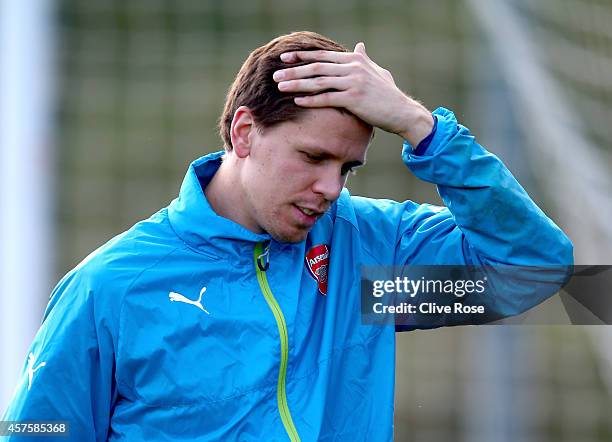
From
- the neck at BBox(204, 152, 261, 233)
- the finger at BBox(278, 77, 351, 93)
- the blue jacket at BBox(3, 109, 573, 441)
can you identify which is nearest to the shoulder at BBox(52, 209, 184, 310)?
the blue jacket at BBox(3, 109, 573, 441)

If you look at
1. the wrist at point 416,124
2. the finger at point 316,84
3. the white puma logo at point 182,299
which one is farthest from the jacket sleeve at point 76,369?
the wrist at point 416,124

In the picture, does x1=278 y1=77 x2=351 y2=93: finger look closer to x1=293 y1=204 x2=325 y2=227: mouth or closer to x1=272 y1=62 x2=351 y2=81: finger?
x1=272 y1=62 x2=351 y2=81: finger

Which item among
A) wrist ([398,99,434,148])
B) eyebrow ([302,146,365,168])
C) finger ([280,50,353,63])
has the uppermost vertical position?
finger ([280,50,353,63])

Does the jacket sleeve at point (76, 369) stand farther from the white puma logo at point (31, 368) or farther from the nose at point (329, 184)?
the nose at point (329, 184)

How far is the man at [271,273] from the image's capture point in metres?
2.16

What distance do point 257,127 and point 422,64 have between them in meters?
4.04

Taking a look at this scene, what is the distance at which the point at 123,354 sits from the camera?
7.00 ft

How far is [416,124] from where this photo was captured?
2320mm

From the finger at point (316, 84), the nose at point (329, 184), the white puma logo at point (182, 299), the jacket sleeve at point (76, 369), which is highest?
the finger at point (316, 84)

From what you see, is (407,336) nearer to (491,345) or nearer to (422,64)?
(422,64)

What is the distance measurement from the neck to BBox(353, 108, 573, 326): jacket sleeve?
0.92ft

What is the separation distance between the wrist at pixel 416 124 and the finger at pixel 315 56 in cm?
18

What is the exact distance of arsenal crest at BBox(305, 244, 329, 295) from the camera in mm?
2354

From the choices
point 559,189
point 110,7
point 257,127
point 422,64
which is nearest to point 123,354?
point 257,127
